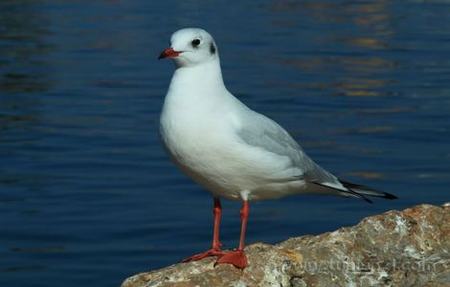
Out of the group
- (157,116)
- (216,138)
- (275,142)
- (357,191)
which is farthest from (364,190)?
(157,116)

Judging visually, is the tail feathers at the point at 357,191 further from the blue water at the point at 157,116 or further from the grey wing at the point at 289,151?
the blue water at the point at 157,116

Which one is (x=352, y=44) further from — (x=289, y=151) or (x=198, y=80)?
(x=198, y=80)

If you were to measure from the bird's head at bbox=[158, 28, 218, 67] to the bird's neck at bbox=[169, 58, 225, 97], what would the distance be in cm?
3

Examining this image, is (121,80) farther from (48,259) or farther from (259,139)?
(259,139)

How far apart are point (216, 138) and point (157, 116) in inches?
330

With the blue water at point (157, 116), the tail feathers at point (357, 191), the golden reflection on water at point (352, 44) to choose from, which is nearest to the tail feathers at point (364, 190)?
the tail feathers at point (357, 191)

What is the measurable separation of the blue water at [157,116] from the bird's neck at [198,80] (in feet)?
12.0

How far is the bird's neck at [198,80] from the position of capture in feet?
20.9

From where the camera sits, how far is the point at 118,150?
13352 mm

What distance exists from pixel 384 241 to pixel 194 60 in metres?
1.35

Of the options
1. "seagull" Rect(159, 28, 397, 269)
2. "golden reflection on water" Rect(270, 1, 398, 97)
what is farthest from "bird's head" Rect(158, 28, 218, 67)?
"golden reflection on water" Rect(270, 1, 398, 97)

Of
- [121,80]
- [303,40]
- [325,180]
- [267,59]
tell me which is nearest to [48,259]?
[325,180]

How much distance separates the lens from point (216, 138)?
6.29m

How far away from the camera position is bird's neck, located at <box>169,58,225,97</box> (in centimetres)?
638
